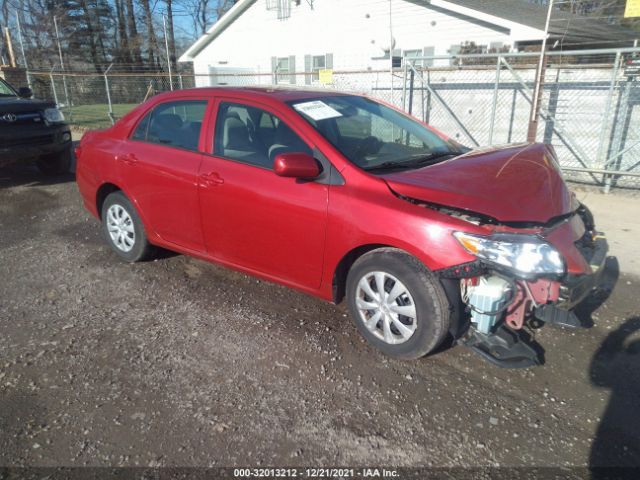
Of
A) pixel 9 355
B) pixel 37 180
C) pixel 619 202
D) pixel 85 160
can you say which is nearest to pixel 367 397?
pixel 9 355

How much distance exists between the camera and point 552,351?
10.8 ft

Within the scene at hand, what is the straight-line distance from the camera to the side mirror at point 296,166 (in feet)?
10.1

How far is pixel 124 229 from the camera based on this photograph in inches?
185

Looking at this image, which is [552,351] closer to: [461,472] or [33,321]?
[461,472]

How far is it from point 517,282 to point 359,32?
57.3 ft

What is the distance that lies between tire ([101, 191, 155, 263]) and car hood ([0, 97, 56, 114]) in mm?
4148

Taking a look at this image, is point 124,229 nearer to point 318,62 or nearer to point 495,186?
point 495,186

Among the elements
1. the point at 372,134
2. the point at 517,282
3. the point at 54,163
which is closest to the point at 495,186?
the point at 517,282

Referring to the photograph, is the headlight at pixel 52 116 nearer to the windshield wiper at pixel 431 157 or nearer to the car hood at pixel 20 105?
the car hood at pixel 20 105

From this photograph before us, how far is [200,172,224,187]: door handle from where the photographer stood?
368cm

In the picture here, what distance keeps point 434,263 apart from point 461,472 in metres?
1.10

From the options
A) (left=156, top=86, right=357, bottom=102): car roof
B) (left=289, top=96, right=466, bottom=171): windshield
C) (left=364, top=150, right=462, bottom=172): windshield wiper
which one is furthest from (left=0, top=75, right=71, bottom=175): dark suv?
(left=364, top=150, right=462, bottom=172): windshield wiper

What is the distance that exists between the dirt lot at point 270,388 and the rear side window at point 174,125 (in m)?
1.31

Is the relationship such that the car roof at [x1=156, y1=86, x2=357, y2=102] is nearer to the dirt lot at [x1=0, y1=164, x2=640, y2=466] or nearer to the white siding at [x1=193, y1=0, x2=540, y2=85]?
the dirt lot at [x1=0, y1=164, x2=640, y2=466]
